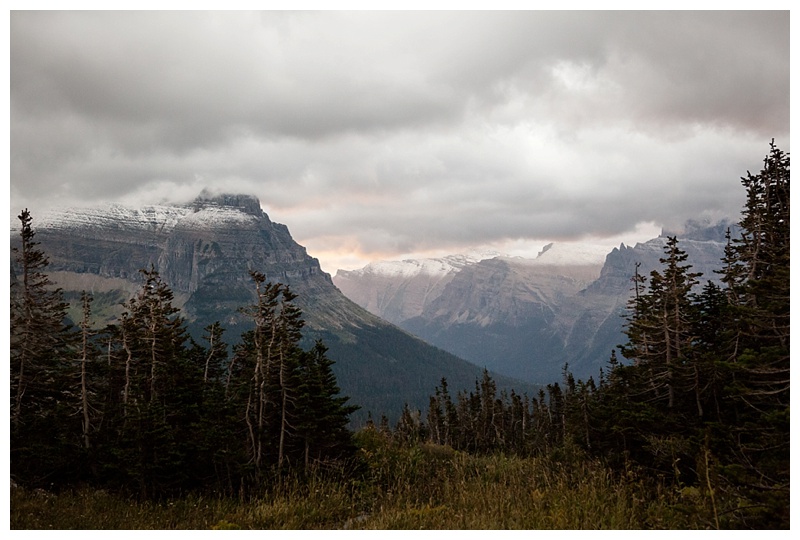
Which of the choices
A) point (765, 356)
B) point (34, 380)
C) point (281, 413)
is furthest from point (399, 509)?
point (34, 380)

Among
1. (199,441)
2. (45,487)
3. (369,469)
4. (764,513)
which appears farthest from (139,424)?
(764,513)

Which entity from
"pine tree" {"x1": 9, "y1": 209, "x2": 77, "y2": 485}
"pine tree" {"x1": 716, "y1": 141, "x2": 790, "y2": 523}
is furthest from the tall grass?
"pine tree" {"x1": 9, "y1": 209, "x2": 77, "y2": 485}

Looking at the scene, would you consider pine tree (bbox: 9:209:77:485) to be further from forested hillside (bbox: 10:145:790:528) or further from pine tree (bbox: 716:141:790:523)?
pine tree (bbox: 716:141:790:523)

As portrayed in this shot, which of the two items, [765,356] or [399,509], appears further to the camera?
[399,509]

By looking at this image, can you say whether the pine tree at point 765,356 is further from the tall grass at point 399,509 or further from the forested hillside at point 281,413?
the tall grass at point 399,509

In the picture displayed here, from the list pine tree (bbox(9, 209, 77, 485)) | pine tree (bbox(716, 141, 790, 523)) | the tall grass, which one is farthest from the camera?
pine tree (bbox(9, 209, 77, 485))

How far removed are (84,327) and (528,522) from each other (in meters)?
12.8

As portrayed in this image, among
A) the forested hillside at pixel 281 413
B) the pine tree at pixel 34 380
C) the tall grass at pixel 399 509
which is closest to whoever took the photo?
the tall grass at pixel 399 509

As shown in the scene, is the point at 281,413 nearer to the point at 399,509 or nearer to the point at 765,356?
the point at 399,509

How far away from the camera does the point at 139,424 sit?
11562 millimetres

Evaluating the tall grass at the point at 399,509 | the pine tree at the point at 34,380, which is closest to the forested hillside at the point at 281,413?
the pine tree at the point at 34,380

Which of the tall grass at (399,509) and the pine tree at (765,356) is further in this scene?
the tall grass at (399,509)

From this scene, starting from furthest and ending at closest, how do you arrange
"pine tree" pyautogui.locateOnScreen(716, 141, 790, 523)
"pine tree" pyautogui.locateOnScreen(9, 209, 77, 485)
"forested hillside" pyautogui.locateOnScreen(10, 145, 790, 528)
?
"pine tree" pyautogui.locateOnScreen(9, 209, 77, 485) < "forested hillside" pyautogui.locateOnScreen(10, 145, 790, 528) < "pine tree" pyautogui.locateOnScreen(716, 141, 790, 523)
